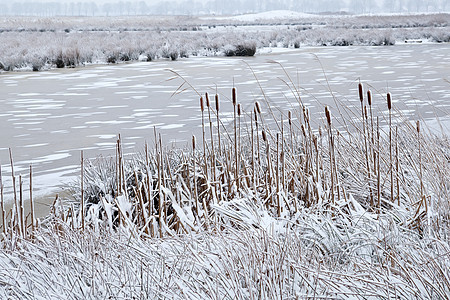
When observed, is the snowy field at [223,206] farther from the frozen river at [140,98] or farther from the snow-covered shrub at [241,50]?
the snow-covered shrub at [241,50]

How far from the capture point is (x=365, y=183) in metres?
3.83

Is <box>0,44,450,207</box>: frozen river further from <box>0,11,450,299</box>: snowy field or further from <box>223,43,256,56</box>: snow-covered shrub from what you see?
<box>223,43,256,56</box>: snow-covered shrub

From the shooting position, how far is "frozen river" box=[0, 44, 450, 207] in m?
6.74

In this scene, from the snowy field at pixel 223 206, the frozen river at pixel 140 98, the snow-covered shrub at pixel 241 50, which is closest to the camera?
the snowy field at pixel 223 206

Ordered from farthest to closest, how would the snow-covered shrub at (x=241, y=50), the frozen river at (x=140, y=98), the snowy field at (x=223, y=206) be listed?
the snow-covered shrub at (x=241, y=50) → the frozen river at (x=140, y=98) → the snowy field at (x=223, y=206)

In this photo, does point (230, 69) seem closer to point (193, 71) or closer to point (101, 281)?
point (193, 71)

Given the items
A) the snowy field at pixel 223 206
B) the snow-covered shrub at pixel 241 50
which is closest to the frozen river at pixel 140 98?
the snowy field at pixel 223 206

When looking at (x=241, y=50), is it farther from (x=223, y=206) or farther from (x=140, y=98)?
(x=223, y=206)

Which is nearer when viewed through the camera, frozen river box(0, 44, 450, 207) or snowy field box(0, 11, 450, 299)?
snowy field box(0, 11, 450, 299)

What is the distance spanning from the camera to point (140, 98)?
1074 cm

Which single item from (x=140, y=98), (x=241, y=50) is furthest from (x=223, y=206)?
(x=241, y=50)

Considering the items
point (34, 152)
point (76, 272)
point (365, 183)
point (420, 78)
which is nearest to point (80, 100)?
point (34, 152)

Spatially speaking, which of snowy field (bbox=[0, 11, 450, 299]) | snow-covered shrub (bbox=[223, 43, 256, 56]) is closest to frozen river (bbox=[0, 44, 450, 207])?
snowy field (bbox=[0, 11, 450, 299])

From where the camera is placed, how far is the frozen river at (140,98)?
6.74 metres
